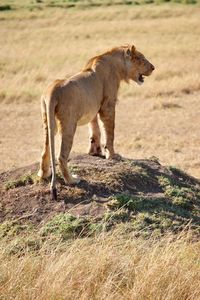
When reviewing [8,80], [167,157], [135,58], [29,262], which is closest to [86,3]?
[8,80]

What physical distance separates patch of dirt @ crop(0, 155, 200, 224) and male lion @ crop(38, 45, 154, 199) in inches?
6.0

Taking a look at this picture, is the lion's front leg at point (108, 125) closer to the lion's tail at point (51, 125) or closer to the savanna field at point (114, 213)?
the savanna field at point (114, 213)

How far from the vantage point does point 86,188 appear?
6.75m

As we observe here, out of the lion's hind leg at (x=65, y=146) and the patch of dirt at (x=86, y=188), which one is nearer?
the patch of dirt at (x=86, y=188)

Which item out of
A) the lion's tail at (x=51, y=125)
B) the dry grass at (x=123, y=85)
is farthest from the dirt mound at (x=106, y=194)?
the dry grass at (x=123, y=85)

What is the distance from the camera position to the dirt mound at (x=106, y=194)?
6328mm

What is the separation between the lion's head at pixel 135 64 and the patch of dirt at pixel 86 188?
3.64 ft

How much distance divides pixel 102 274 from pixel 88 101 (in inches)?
116

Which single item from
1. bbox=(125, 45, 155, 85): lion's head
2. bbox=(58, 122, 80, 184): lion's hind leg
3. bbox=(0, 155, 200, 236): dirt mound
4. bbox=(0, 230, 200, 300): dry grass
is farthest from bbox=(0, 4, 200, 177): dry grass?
bbox=(0, 230, 200, 300): dry grass

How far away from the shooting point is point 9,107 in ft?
56.4

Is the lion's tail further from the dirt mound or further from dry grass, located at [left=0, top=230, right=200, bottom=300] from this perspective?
dry grass, located at [left=0, top=230, right=200, bottom=300]

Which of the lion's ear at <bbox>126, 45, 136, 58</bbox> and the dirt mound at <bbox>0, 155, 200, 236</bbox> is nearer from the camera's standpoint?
the dirt mound at <bbox>0, 155, 200, 236</bbox>

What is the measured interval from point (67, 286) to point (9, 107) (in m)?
13.2

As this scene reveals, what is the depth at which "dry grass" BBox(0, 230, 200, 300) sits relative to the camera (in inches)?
169
